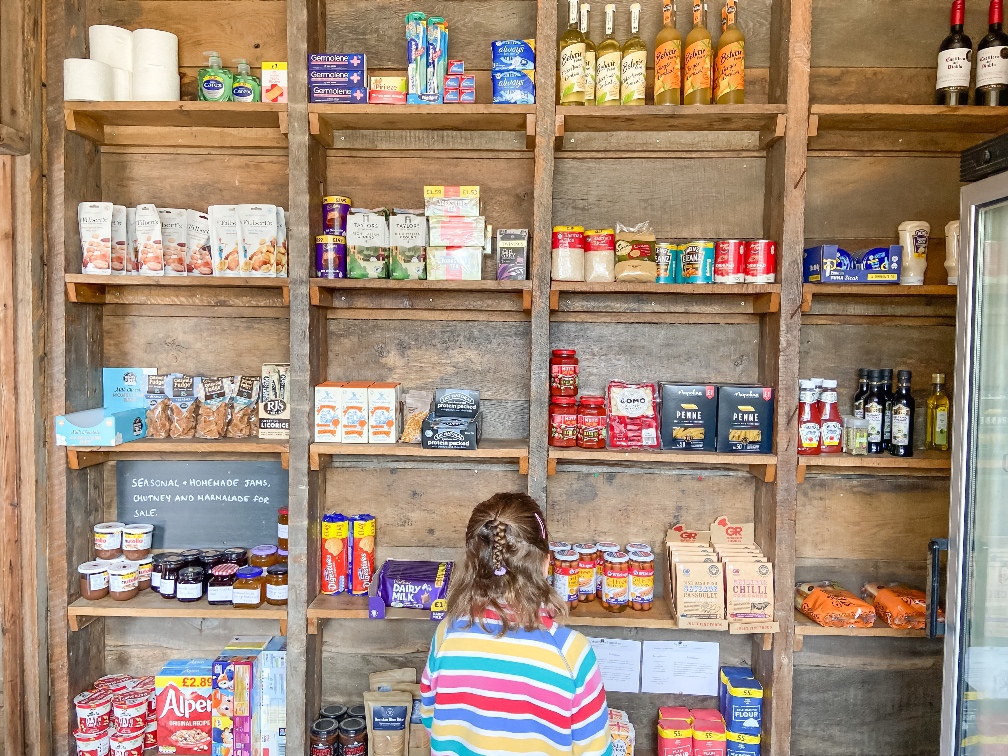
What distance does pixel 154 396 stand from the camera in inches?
Answer: 99.9

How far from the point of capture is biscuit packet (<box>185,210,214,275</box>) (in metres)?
2.41

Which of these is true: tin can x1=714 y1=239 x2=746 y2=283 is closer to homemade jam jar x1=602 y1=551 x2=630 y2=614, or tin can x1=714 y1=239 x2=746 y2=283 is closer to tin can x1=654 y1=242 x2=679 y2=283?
tin can x1=654 y1=242 x2=679 y2=283

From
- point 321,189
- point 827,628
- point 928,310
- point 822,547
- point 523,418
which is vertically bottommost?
point 827,628

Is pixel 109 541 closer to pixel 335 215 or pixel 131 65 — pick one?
pixel 335 215

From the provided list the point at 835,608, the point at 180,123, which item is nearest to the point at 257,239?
the point at 180,123

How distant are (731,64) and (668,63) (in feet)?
0.66

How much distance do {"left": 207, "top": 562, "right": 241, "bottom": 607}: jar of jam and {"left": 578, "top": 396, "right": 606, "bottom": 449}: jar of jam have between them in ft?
4.18

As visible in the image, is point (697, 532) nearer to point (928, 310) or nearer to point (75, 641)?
point (928, 310)

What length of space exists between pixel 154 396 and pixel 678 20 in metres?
2.35

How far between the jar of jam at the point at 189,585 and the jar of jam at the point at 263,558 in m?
0.18

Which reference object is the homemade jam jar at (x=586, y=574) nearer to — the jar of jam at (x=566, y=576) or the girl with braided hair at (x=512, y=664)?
the jar of jam at (x=566, y=576)

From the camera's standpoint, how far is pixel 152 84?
2365mm

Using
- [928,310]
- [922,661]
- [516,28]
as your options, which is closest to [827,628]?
[922,661]

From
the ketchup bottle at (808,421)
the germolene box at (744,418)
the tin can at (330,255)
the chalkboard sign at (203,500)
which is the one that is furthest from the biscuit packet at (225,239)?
the ketchup bottle at (808,421)
